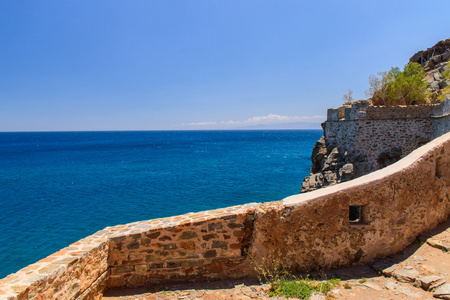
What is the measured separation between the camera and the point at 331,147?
21031 millimetres

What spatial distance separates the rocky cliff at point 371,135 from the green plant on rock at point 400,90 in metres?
1.78

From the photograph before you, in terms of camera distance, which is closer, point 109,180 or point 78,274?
point 78,274

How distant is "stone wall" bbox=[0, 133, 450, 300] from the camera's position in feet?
14.8

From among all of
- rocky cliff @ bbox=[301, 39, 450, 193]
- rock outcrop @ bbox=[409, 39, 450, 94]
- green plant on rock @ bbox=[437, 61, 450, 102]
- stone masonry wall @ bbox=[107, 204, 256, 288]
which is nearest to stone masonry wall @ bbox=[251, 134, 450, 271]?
stone masonry wall @ bbox=[107, 204, 256, 288]

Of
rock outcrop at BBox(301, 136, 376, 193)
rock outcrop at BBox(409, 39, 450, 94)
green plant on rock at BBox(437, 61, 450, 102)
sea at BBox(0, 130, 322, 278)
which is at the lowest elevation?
sea at BBox(0, 130, 322, 278)

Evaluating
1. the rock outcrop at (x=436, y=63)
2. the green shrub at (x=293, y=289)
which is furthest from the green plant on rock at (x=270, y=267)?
the rock outcrop at (x=436, y=63)

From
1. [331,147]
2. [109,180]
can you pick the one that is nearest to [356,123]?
[331,147]

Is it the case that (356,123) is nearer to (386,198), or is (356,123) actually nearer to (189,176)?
(386,198)

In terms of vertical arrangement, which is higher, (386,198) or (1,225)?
(386,198)

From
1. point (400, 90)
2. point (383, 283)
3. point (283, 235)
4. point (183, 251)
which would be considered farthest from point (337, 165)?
point (183, 251)

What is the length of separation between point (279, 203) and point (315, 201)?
0.63 meters

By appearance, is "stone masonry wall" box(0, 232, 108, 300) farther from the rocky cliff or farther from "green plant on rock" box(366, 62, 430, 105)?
"green plant on rock" box(366, 62, 430, 105)

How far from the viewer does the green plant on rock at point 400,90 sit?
18.8 m

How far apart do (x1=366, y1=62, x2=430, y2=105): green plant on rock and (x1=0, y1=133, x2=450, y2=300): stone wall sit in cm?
1773
